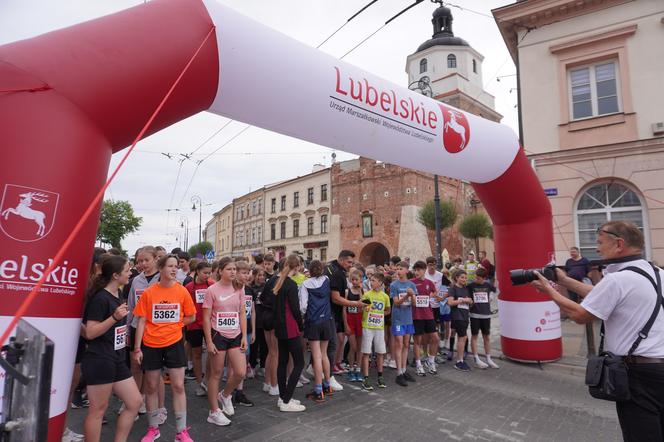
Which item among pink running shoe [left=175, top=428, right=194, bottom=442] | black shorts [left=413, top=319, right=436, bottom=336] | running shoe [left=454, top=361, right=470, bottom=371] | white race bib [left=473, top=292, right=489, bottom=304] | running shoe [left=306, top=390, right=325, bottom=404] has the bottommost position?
running shoe [left=454, top=361, right=470, bottom=371]

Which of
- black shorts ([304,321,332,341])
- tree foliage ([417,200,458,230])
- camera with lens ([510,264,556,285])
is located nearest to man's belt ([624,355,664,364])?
camera with lens ([510,264,556,285])

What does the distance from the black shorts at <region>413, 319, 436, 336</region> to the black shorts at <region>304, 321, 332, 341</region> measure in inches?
79.4

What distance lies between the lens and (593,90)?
11.6 metres

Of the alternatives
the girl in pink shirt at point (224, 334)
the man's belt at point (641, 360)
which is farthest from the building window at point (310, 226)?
the man's belt at point (641, 360)

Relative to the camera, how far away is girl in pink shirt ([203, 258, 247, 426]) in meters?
4.63

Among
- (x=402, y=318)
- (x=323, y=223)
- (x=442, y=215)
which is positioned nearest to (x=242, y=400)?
(x=402, y=318)

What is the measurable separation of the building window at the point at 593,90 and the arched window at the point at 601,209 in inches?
84.0

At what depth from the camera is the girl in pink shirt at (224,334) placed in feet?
15.2

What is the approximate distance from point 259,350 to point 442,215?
22864mm

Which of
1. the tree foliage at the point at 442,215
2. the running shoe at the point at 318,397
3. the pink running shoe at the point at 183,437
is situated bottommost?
the running shoe at the point at 318,397

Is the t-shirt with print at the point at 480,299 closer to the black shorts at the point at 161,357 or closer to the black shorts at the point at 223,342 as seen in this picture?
the black shorts at the point at 223,342

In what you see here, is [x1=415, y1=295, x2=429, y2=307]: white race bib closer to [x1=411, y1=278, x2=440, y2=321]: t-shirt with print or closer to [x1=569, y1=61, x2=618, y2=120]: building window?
[x1=411, y1=278, x2=440, y2=321]: t-shirt with print

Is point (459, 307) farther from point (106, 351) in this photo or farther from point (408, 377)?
point (106, 351)

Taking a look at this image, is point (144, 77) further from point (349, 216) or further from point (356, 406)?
point (349, 216)
